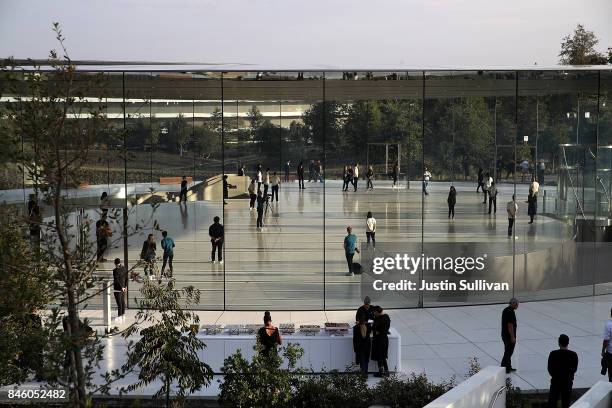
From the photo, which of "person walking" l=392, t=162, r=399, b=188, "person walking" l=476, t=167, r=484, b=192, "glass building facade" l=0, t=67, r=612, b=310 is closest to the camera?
"glass building facade" l=0, t=67, r=612, b=310

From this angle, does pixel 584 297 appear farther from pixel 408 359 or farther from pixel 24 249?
pixel 24 249

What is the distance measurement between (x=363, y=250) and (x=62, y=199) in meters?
14.2

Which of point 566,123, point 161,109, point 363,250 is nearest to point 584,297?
point 566,123

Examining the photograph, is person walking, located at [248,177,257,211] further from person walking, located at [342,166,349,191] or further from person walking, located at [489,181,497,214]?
person walking, located at [489,181,497,214]

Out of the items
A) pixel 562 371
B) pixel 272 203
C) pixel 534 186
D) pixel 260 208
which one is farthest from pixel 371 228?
pixel 562 371

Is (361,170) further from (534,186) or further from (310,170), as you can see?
(534,186)

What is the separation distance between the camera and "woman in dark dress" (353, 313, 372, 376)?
44.5ft

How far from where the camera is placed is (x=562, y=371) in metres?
11.5

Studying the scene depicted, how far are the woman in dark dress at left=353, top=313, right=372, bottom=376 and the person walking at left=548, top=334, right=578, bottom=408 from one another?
3.13 metres

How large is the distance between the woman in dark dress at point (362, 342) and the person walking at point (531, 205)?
921cm

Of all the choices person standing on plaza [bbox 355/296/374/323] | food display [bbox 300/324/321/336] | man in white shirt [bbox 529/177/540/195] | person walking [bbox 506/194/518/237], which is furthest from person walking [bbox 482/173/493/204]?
food display [bbox 300/324/321/336]

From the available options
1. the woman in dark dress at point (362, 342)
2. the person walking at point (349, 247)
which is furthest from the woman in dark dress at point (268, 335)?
the person walking at point (349, 247)

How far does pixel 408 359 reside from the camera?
15125 millimetres

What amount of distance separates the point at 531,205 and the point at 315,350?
966 cm
